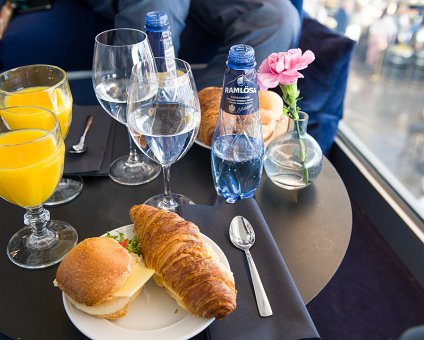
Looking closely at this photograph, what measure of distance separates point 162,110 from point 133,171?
0.68 ft

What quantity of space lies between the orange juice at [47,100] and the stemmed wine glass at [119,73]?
0.07 metres

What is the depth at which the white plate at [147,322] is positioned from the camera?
625 mm

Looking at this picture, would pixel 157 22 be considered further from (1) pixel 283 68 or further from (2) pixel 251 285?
(2) pixel 251 285

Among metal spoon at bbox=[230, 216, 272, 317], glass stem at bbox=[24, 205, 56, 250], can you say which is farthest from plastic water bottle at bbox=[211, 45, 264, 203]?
glass stem at bbox=[24, 205, 56, 250]

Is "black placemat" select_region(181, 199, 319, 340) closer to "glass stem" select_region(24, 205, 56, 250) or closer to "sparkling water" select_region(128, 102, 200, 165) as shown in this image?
"sparkling water" select_region(128, 102, 200, 165)

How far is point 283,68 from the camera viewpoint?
0.79m

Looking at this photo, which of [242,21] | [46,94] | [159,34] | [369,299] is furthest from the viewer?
[242,21]

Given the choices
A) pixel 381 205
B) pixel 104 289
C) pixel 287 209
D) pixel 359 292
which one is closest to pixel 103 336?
pixel 104 289

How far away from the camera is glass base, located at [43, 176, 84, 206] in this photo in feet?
2.97

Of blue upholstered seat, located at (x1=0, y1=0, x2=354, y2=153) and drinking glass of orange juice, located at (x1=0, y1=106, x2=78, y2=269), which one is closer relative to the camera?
drinking glass of orange juice, located at (x1=0, y1=106, x2=78, y2=269)

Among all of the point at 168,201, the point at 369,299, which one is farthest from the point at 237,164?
the point at 369,299

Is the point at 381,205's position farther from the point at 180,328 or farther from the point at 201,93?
the point at 180,328

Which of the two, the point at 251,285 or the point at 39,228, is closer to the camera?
the point at 251,285

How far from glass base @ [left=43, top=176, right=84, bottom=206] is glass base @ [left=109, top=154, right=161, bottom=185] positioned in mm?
70
